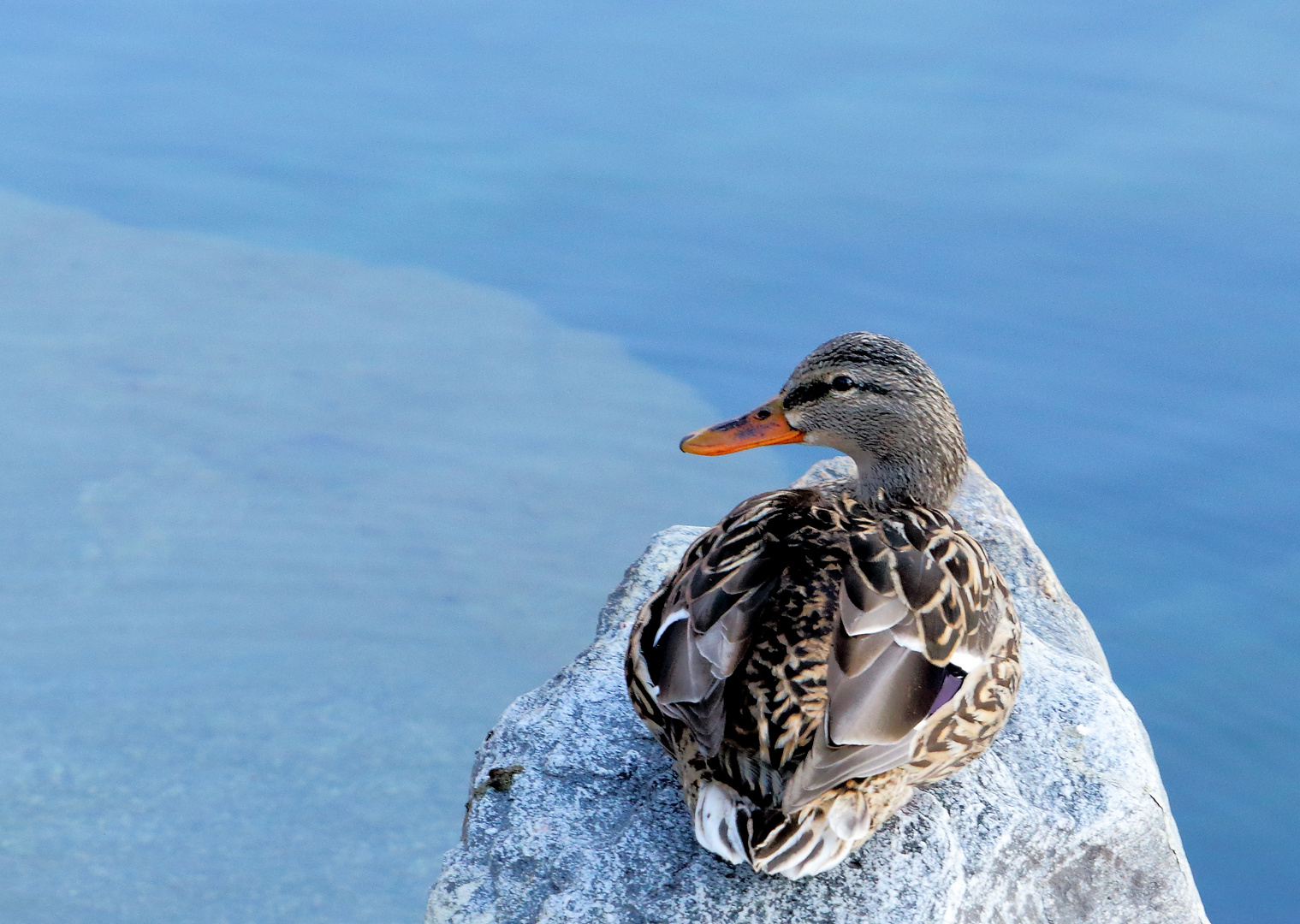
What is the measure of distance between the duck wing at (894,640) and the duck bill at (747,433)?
34cm

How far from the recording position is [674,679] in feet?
7.89

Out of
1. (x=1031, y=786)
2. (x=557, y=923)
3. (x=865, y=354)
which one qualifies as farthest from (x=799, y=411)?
(x=557, y=923)

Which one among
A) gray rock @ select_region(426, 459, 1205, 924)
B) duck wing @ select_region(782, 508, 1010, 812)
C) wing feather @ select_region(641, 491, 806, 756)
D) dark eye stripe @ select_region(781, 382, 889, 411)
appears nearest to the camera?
duck wing @ select_region(782, 508, 1010, 812)

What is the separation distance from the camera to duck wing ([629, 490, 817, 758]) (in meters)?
2.37

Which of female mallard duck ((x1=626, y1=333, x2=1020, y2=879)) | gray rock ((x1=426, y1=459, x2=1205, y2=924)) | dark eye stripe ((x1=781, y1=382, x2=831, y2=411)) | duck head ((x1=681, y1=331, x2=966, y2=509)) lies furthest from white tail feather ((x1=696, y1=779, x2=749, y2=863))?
dark eye stripe ((x1=781, y1=382, x2=831, y2=411))

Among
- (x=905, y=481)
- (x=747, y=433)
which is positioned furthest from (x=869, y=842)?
(x=747, y=433)

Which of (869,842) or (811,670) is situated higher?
(811,670)

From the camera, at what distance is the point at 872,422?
9.94 ft

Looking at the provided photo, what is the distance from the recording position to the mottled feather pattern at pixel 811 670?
233 cm

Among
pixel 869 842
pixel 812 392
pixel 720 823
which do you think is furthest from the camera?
pixel 812 392

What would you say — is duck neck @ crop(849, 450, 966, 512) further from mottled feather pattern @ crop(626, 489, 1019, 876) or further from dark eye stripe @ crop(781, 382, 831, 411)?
mottled feather pattern @ crop(626, 489, 1019, 876)

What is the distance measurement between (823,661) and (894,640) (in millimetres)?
132

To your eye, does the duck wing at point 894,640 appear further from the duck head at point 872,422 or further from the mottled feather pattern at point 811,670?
the duck head at point 872,422

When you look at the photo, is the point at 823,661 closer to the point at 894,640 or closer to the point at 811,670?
the point at 811,670
